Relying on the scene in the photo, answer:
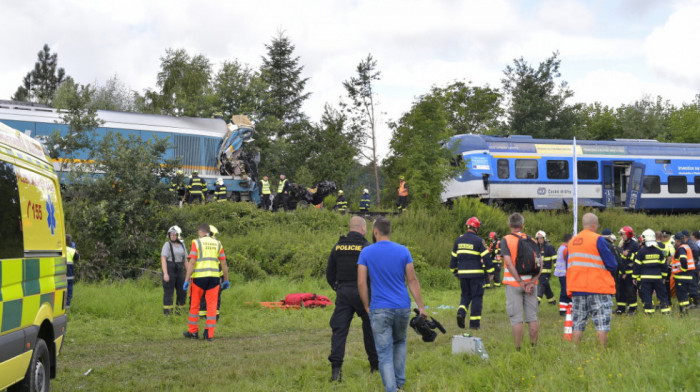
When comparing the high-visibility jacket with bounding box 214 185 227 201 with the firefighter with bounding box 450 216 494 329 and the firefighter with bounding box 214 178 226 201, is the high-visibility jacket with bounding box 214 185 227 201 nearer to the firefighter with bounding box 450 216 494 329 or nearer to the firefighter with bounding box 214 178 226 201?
the firefighter with bounding box 214 178 226 201

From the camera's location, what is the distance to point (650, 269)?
12.7 metres

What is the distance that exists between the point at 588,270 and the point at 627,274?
6.27 m

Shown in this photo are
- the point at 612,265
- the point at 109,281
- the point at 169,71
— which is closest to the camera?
the point at 612,265

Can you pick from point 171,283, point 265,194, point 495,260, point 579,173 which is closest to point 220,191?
point 265,194

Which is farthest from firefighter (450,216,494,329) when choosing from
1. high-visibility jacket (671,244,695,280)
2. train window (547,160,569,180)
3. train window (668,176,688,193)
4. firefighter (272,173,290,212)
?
train window (668,176,688,193)

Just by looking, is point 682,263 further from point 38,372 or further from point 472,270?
point 38,372

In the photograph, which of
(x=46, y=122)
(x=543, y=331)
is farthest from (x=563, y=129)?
(x=543, y=331)

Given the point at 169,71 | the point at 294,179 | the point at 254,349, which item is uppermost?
the point at 169,71

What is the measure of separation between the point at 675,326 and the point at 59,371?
25.6 feet

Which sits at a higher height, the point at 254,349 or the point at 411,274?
the point at 411,274

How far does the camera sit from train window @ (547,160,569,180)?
2734 centimetres

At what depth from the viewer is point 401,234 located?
22.6 m

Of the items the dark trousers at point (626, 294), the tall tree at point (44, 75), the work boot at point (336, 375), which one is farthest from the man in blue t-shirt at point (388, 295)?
the tall tree at point (44, 75)

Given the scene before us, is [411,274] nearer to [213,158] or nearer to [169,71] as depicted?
[213,158]
